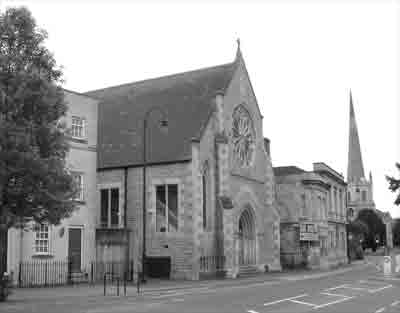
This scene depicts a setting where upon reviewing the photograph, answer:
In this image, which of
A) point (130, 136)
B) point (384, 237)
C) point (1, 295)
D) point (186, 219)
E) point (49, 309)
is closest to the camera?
point (49, 309)

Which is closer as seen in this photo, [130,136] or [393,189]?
[393,189]

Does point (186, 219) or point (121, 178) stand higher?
point (121, 178)

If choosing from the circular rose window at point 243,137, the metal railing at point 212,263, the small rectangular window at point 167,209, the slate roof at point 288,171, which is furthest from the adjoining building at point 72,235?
the slate roof at point 288,171

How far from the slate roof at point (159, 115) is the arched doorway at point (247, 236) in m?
8.61

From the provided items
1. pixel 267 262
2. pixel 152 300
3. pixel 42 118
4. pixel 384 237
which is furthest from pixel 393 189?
pixel 384 237

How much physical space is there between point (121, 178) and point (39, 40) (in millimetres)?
19905

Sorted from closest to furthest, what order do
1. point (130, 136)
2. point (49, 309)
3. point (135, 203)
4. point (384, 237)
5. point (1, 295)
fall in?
point (49, 309), point (1, 295), point (135, 203), point (130, 136), point (384, 237)

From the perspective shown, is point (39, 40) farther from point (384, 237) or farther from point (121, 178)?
point (384, 237)

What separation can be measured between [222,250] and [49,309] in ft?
67.9

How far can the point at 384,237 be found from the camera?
139 m

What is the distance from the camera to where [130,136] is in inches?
1635

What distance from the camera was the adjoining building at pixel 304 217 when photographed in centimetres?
4991

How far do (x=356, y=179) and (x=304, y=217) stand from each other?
112 metres

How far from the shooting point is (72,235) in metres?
31.0
